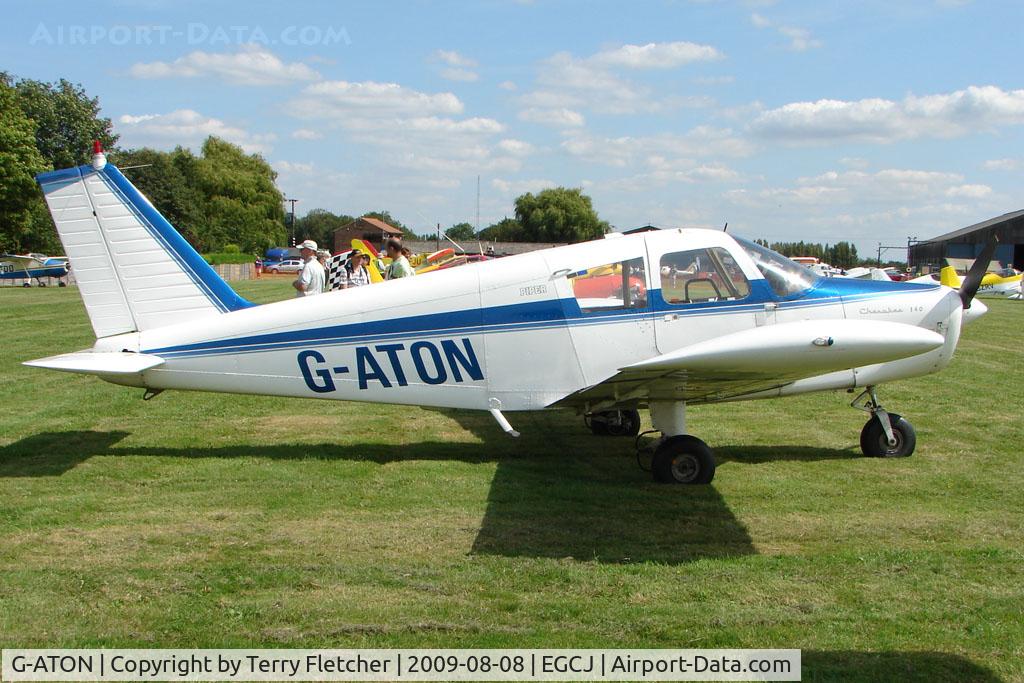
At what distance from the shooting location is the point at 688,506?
21.4 ft

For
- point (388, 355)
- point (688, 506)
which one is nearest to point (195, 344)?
point (388, 355)

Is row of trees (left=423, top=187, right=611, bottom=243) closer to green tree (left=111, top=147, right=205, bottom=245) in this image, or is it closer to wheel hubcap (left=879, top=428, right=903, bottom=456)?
green tree (left=111, top=147, right=205, bottom=245)

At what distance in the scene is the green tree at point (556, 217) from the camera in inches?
2795

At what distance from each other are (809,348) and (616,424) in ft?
12.1

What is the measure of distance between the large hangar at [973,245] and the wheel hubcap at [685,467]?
67.2 meters

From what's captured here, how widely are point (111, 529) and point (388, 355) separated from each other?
2.52 meters

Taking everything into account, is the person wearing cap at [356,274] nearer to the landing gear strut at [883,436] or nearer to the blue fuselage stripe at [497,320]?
the blue fuselage stripe at [497,320]

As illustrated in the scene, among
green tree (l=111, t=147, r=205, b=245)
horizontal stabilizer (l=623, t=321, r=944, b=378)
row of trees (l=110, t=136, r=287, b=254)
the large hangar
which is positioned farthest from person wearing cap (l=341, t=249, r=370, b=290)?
row of trees (l=110, t=136, r=287, b=254)

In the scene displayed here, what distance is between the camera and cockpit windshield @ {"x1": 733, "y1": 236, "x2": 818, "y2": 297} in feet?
23.4

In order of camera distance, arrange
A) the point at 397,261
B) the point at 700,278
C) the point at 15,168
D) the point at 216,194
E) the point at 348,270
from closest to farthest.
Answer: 1. the point at 700,278
2. the point at 397,261
3. the point at 348,270
4. the point at 15,168
5. the point at 216,194

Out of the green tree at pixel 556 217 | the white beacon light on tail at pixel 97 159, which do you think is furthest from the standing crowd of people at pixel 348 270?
the green tree at pixel 556 217

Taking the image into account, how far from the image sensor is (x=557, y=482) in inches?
282

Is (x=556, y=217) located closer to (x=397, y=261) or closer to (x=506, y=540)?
(x=397, y=261)

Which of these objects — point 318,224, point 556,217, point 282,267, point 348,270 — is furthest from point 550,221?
point 318,224
